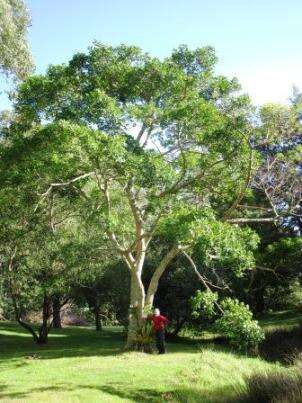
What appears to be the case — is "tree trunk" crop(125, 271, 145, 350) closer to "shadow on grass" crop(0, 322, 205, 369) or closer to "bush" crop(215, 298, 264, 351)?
"shadow on grass" crop(0, 322, 205, 369)

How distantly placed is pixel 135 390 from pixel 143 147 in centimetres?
901

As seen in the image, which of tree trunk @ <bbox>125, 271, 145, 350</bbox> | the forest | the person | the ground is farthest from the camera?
tree trunk @ <bbox>125, 271, 145, 350</bbox>

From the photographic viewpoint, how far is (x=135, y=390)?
14898mm

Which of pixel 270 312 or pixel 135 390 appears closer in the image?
pixel 135 390

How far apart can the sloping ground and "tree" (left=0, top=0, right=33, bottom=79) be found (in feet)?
36.4

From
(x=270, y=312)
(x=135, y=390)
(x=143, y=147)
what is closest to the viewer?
(x=135, y=390)

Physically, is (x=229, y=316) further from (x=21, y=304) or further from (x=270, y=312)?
(x=270, y=312)

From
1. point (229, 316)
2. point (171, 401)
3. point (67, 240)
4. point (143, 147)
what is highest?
point (143, 147)

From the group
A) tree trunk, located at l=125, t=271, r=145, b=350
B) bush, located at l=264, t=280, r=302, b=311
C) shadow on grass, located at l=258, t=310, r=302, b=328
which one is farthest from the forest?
A: bush, located at l=264, t=280, r=302, b=311

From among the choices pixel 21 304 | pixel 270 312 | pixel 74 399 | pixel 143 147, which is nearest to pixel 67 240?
pixel 21 304

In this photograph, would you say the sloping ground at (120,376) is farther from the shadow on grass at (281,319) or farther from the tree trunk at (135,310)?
the shadow on grass at (281,319)

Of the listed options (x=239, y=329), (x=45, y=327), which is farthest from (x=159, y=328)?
(x=45, y=327)

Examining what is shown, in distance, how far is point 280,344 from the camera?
2486 centimetres

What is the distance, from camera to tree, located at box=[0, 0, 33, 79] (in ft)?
56.5
